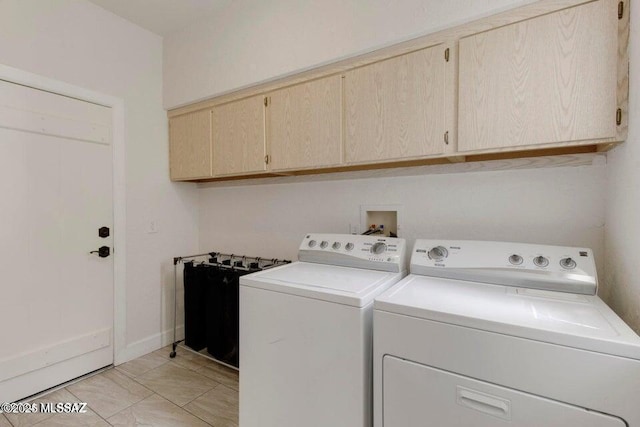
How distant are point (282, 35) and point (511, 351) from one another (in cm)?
214

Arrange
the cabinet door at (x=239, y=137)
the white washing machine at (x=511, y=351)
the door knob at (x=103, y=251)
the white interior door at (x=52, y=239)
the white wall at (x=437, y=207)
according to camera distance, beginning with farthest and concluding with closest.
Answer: the door knob at (x=103, y=251) < the cabinet door at (x=239, y=137) < the white interior door at (x=52, y=239) < the white wall at (x=437, y=207) < the white washing machine at (x=511, y=351)

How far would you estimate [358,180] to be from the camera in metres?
2.08

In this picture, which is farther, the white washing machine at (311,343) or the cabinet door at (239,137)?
the cabinet door at (239,137)

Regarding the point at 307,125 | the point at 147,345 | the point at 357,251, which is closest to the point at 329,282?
the point at 357,251

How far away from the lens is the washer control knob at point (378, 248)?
167 cm

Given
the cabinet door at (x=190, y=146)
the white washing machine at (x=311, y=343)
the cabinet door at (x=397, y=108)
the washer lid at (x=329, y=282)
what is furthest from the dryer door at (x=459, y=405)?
the cabinet door at (x=190, y=146)

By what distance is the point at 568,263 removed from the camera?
1255mm

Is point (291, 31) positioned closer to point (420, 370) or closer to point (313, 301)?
point (313, 301)

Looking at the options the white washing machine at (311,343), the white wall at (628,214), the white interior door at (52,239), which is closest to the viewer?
the white wall at (628,214)

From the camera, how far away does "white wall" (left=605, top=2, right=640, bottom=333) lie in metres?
1.05

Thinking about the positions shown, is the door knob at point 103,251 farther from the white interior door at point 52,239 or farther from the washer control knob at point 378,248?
the washer control knob at point 378,248

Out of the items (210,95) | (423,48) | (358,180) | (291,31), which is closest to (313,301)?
(358,180)

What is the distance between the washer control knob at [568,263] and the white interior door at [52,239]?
9.54 feet

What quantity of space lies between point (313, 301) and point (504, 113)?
1210mm
